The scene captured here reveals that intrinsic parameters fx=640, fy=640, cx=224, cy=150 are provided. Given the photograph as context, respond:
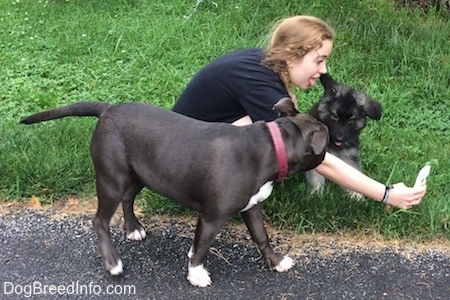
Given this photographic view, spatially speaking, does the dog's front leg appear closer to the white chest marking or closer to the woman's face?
the white chest marking

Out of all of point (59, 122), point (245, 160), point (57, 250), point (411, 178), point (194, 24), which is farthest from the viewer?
point (194, 24)

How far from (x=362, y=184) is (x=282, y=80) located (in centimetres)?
77

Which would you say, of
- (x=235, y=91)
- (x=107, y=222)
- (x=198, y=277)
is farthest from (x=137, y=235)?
(x=235, y=91)

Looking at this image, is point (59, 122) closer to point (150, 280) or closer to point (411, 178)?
point (150, 280)

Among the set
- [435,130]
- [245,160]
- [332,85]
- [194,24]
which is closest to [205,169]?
[245,160]

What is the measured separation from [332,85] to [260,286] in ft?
5.01

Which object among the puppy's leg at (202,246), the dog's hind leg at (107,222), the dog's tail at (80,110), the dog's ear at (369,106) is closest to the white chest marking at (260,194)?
the puppy's leg at (202,246)

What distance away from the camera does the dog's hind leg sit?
11.1ft

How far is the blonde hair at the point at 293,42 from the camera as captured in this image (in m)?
3.75

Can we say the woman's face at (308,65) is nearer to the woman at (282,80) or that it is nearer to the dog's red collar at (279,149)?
the woman at (282,80)

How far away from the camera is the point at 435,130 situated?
5.18 meters

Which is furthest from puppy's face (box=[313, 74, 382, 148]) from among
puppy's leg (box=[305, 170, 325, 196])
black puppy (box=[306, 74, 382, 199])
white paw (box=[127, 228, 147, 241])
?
white paw (box=[127, 228, 147, 241])

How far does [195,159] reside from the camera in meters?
3.23

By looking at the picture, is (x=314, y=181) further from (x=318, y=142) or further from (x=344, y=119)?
(x=318, y=142)
